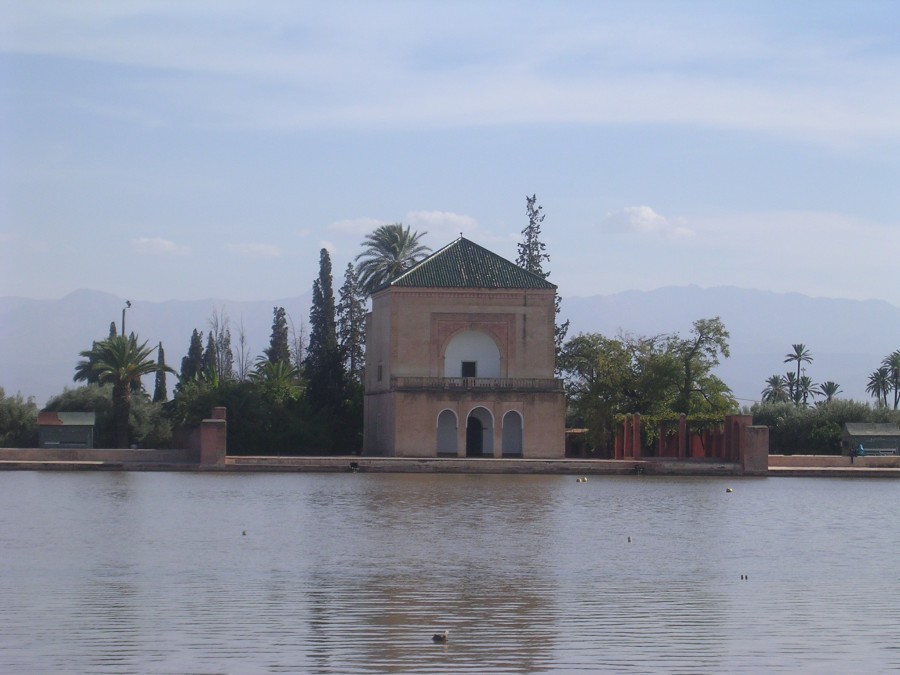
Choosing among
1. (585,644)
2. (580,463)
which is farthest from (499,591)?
(580,463)

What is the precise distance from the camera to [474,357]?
44.1 m

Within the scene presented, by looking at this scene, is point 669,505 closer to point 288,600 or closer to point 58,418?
point 288,600

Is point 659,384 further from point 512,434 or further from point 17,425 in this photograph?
point 17,425

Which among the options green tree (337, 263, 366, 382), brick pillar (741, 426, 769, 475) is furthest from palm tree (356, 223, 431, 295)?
brick pillar (741, 426, 769, 475)

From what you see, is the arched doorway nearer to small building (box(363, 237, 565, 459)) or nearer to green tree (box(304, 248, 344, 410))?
small building (box(363, 237, 565, 459))

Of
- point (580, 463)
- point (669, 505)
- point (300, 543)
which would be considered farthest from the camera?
point (580, 463)

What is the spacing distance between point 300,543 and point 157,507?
683 centimetres

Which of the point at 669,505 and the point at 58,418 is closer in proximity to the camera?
the point at 669,505

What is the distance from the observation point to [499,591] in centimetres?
1355

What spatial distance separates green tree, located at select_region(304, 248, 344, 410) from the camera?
49062 mm

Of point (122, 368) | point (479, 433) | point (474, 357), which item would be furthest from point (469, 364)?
point (122, 368)

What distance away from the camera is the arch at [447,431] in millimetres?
43531

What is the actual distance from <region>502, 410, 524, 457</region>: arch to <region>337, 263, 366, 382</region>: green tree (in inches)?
475

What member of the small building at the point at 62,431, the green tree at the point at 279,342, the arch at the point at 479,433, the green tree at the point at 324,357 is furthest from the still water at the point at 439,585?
the green tree at the point at 279,342
